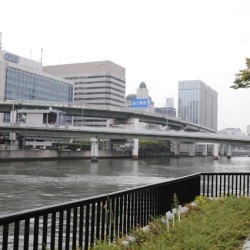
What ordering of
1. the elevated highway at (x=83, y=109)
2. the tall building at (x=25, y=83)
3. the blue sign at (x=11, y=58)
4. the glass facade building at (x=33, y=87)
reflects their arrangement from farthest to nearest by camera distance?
1. the blue sign at (x=11, y=58)
2. the glass facade building at (x=33, y=87)
3. the tall building at (x=25, y=83)
4. the elevated highway at (x=83, y=109)

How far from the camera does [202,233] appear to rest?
675 centimetres

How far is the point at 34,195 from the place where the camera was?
2569 cm

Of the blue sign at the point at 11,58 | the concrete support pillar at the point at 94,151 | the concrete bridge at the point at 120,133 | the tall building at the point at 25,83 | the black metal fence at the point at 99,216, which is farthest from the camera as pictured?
the blue sign at the point at 11,58

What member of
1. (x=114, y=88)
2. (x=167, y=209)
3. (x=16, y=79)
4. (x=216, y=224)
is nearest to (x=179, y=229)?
(x=216, y=224)

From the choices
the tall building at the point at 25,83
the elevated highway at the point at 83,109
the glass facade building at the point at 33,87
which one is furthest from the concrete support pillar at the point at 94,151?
the glass facade building at the point at 33,87

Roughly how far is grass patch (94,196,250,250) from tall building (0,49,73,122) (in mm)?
128467

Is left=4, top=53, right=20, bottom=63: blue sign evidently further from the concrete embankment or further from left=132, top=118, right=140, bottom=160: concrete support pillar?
left=132, top=118, right=140, bottom=160: concrete support pillar

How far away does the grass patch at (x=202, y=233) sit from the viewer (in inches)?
232

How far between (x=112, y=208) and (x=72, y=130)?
74155mm

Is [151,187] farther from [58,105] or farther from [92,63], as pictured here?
[92,63]

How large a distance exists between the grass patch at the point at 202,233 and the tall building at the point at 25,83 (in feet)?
421

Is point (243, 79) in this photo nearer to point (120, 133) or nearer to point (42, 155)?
point (120, 133)

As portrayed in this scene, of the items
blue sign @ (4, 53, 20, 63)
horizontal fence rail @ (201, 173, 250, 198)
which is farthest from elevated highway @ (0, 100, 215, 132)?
horizontal fence rail @ (201, 173, 250, 198)

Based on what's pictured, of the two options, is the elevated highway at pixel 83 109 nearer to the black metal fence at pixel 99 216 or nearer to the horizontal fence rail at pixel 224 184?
the horizontal fence rail at pixel 224 184
